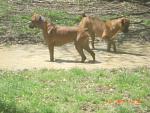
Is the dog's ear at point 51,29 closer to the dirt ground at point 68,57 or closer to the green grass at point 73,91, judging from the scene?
the dirt ground at point 68,57

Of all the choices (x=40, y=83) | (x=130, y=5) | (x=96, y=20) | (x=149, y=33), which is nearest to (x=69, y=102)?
(x=40, y=83)

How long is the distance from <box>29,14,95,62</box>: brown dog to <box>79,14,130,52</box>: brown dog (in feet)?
4.83

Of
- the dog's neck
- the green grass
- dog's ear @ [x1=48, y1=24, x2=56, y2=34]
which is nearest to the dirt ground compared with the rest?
the dog's neck

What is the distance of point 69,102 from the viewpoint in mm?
8469

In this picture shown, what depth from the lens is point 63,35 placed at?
12.3 m

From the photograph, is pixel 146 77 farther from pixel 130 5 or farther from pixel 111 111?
pixel 130 5

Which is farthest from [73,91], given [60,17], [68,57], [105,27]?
[60,17]

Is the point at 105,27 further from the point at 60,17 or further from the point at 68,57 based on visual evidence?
the point at 60,17

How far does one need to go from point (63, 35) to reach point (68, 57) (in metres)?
0.64

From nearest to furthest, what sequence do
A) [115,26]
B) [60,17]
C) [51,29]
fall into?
[51,29], [115,26], [60,17]

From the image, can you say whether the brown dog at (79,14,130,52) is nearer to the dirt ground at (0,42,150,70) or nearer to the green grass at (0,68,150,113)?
the dirt ground at (0,42,150,70)

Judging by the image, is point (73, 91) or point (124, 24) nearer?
point (73, 91)

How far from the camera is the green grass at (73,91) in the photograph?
8047 mm

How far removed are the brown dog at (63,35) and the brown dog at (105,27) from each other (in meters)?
1.47
